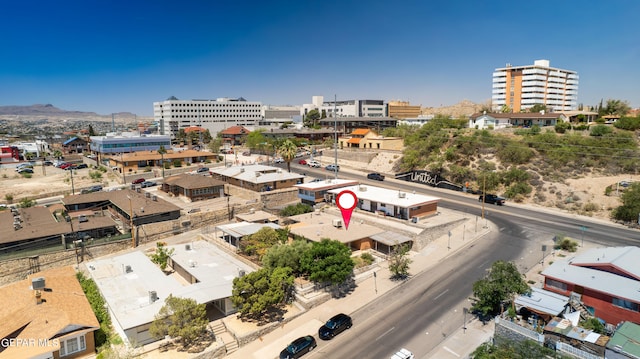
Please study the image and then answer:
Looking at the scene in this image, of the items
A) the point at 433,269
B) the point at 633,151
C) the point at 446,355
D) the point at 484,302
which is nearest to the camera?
the point at 446,355

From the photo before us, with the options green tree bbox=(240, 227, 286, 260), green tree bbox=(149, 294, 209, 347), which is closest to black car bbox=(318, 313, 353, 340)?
green tree bbox=(149, 294, 209, 347)

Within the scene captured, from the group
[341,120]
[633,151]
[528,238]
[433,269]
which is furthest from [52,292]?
[341,120]

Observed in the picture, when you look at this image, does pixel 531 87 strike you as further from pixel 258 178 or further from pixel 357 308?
pixel 357 308

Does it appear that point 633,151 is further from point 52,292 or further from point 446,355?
point 52,292

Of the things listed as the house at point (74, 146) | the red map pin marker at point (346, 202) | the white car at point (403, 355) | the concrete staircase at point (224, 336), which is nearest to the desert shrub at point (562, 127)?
the red map pin marker at point (346, 202)

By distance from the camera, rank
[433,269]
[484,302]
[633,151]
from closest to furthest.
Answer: [484,302], [433,269], [633,151]

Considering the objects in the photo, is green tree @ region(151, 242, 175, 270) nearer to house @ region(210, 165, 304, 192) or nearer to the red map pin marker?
the red map pin marker
